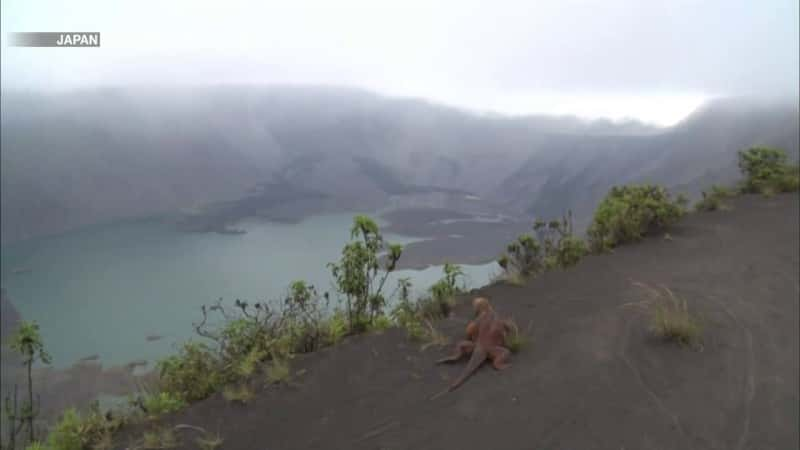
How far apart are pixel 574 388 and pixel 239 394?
304 cm

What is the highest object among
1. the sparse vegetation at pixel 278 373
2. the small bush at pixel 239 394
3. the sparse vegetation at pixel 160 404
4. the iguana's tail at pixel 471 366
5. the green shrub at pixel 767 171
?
the green shrub at pixel 767 171

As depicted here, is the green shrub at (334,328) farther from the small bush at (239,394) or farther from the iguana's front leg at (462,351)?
the iguana's front leg at (462,351)

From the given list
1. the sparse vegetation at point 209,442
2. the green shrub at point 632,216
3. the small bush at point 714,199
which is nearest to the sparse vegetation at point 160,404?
the sparse vegetation at point 209,442

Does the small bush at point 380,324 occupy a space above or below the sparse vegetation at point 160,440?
above

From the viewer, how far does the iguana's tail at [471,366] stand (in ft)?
13.7

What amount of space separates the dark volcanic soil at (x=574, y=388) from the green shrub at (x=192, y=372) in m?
0.22

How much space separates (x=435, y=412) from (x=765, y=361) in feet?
9.99

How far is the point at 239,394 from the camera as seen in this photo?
4.69 meters

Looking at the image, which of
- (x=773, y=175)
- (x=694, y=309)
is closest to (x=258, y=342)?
(x=694, y=309)

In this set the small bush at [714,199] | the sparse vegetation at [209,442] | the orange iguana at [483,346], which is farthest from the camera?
the small bush at [714,199]

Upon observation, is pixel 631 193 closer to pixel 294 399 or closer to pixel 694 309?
pixel 694 309

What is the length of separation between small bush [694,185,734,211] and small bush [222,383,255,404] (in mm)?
9484

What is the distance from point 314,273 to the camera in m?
8.29

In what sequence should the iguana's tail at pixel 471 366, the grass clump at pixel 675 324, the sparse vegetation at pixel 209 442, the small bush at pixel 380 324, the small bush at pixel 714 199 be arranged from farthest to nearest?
the small bush at pixel 714 199, the small bush at pixel 380 324, the grass clump at pixel 675 324, the iguana's tail at pixel 471 366, the sparse vegetation at pixel 209 442
